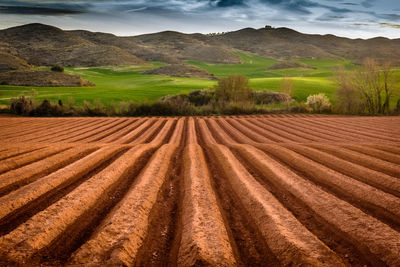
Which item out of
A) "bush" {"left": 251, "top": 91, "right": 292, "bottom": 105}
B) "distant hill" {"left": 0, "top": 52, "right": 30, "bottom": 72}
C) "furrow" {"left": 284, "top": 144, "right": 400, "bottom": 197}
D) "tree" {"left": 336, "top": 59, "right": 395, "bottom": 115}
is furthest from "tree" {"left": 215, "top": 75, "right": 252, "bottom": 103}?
"distant hill" {"left": 0, "top": 52, "right": 30, "bottom": 72}

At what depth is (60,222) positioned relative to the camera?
15.2 ft

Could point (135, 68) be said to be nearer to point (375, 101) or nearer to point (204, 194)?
point (375, 101)

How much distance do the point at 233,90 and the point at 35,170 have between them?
32001 millimetres

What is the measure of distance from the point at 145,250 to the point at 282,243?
2092 millimetres

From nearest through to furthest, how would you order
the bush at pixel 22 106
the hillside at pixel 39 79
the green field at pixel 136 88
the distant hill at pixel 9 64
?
the bush at pixel 22 106 → the green field at pixel 136 88 → the hillside at pixel 39 79 → the distant hill at pixel 9 64

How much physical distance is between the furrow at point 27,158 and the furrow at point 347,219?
24.5 ft

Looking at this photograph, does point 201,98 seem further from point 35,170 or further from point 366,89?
point 35,170

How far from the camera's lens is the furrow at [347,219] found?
3955 millimetres

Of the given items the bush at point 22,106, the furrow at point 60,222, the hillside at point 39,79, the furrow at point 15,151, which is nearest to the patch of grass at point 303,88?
the bush at point 22,106

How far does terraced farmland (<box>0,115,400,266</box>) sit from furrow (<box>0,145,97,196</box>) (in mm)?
33

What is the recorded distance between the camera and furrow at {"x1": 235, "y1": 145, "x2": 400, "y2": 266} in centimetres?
396

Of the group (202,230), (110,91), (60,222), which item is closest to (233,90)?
(110,91)

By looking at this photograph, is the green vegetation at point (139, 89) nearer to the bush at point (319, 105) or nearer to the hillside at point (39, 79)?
the bush at point (319, 105)

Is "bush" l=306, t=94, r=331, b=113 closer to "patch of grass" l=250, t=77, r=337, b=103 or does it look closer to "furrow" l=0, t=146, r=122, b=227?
"patch of grass" l=250, t=77, r=337, b=103
